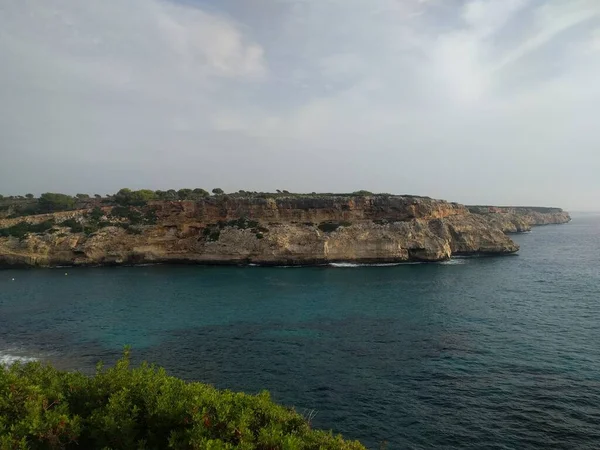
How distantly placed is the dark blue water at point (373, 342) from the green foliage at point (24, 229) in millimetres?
19321

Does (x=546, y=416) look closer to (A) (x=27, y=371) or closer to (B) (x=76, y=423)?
(B) (x=76, y=423)

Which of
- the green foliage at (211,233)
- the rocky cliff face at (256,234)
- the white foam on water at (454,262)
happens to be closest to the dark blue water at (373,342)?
the white foam on water at (454,262)

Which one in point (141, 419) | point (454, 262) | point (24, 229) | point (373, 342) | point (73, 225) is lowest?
point (373, 342)

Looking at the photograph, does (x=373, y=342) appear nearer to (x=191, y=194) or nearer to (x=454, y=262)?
(x=454, y=262)

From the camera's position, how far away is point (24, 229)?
7000 cm

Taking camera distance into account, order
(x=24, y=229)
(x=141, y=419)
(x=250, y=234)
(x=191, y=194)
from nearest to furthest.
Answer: (x=141, y=419)
(x=250, y=234)
(x=24, y=229)
(x=191, y=194)

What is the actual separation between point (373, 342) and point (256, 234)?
43981mm

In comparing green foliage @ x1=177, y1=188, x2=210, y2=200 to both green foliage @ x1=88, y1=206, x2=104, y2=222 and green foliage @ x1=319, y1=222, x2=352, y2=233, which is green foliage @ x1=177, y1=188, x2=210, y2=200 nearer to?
green foliage @ x1=88, y1=206, x2=104, y2=222

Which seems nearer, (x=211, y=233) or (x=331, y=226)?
(x=331, y=226)

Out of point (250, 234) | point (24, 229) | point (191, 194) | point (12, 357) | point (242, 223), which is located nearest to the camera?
point (12, 357)

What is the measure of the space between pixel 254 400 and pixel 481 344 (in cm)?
2084

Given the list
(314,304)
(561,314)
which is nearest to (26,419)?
(314,304)

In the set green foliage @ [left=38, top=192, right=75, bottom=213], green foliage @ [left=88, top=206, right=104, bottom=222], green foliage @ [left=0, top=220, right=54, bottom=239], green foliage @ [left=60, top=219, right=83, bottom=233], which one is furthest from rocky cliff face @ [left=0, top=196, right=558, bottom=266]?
green foliage @ [left=38, top=192, right=75, bottom=213]

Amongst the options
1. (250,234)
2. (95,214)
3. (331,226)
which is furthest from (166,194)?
(331,226)
